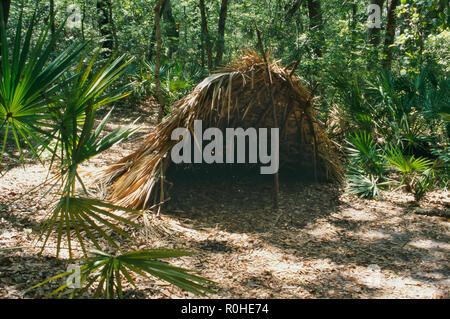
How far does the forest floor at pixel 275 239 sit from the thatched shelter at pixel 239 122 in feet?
1.02

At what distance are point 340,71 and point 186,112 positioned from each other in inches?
171

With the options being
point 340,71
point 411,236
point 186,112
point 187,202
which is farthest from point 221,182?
point 340,71

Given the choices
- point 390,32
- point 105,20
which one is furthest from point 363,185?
point 105,20

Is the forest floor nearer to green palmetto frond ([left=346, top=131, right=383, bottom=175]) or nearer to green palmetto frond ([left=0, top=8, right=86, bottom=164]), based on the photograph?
green palmetto frond ([left=346, top=131, right=383, bottom=175])

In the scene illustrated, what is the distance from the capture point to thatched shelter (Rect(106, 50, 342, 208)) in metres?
4.43

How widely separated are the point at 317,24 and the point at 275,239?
7.67m

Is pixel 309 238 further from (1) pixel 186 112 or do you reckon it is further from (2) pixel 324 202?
(1) pixel 186 112

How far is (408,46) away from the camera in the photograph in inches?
302

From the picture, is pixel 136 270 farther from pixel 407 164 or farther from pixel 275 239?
pixel 407 164

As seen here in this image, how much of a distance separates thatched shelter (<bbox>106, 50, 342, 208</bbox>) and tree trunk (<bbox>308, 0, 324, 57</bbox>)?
316 centimetres

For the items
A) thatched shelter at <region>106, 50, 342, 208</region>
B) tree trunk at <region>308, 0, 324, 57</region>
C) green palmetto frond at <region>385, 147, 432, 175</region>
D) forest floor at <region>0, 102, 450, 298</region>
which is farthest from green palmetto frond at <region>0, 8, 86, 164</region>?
tree trunk at <region>308, 0, 324, 57</region>

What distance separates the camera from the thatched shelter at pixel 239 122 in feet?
14.5

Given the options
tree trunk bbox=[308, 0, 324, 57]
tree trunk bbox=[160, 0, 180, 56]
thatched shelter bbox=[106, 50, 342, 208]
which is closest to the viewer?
thatched shelter bbox=[106, 50, 342, 208]

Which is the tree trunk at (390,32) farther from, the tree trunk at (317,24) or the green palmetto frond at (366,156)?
the green palmetto frond at (366,156)
